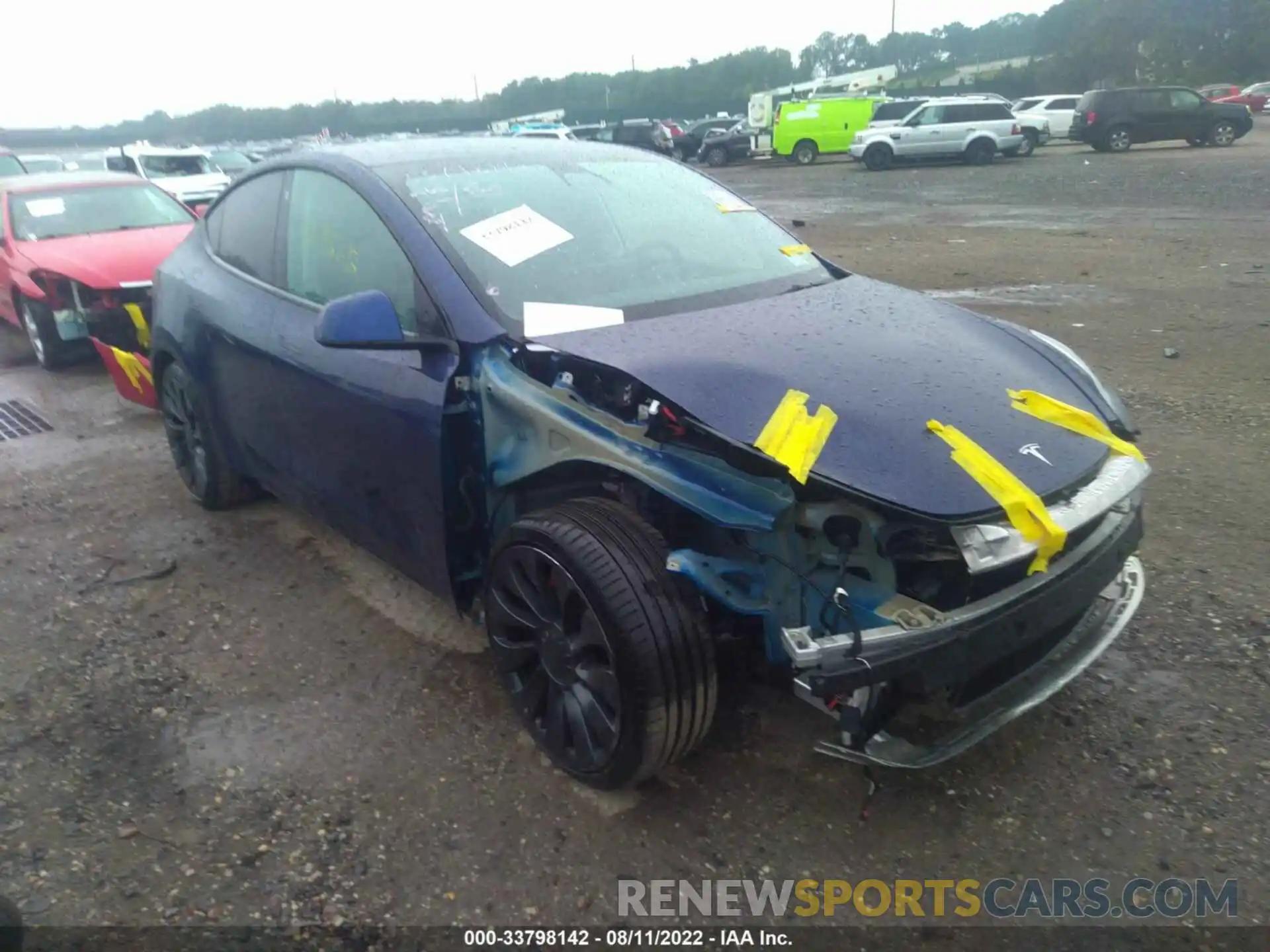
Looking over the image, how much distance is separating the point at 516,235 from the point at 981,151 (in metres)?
25.8

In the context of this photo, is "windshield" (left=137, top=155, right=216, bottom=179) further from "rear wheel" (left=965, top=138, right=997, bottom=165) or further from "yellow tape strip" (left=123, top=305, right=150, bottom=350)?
"rear wheel" (left=965, top=138, right=997, bottom=165)

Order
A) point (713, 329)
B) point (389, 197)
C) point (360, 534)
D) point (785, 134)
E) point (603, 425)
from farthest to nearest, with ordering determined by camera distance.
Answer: point (785, 134)
point (360, 534)
point (389, 197)
point (713, 329)
point (603, 425)

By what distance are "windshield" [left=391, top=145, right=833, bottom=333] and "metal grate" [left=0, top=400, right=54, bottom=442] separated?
168 inches

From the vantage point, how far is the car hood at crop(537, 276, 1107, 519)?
7.45 feet

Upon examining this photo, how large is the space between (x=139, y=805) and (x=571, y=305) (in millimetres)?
1934

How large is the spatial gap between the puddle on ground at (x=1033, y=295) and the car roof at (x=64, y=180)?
24.8 ft

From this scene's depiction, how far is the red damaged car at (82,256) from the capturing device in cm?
697

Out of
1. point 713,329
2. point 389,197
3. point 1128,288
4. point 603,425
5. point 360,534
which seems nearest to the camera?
point 603,425

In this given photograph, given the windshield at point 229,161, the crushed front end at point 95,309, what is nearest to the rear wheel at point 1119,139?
the windshield at point 229,161

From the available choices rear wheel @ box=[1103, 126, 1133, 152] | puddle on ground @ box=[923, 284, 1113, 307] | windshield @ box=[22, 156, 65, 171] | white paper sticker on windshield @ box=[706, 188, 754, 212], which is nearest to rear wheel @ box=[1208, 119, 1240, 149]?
rear wheel @ box=[1103, 126, 1133, 152]

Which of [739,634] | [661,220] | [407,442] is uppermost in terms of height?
[661,220]

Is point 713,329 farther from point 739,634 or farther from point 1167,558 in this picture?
point 1167,558

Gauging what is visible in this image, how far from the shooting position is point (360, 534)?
11.4 ft

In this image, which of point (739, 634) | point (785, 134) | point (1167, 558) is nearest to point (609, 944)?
point (739, 634)
